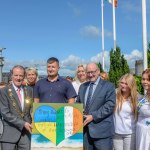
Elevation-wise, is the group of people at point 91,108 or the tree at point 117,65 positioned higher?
the tree at point 117,65

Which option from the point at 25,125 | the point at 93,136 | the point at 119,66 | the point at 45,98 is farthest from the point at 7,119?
the point at 119,66

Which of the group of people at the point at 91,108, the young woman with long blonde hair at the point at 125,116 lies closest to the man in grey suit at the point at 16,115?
the group of people at the point at 91,108

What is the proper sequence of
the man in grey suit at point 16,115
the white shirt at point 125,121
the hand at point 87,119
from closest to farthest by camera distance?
the man in grey suit at point 16,115, the hand at point 87,119, the white shirt at point 125,121

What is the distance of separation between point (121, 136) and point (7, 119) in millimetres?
1794

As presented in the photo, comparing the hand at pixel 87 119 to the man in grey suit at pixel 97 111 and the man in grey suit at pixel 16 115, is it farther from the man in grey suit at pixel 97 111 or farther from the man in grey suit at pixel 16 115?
the man in grey suit at pixel 16 115

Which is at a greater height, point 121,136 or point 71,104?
point 71,104

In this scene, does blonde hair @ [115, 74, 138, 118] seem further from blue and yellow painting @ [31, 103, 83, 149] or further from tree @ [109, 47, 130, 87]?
tree @ [109, 47, 130, 87]

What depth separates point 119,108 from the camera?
19.4 feet

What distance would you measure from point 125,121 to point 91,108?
641 mm

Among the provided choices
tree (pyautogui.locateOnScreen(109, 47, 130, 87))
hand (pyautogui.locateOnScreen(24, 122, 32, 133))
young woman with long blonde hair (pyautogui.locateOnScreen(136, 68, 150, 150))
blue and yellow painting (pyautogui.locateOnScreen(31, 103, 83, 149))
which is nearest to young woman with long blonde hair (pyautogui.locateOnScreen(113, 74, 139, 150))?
young woman with long blonde hair (pyautogui.locateOnScreen(136, 68, 150, 150))

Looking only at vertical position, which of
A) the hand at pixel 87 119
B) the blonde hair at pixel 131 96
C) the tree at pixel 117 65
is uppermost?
the tree at pixel 117 65

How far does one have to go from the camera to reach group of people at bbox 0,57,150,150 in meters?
5.43

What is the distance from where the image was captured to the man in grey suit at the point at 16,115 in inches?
212

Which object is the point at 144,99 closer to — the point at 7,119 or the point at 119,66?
the point at 7,119
